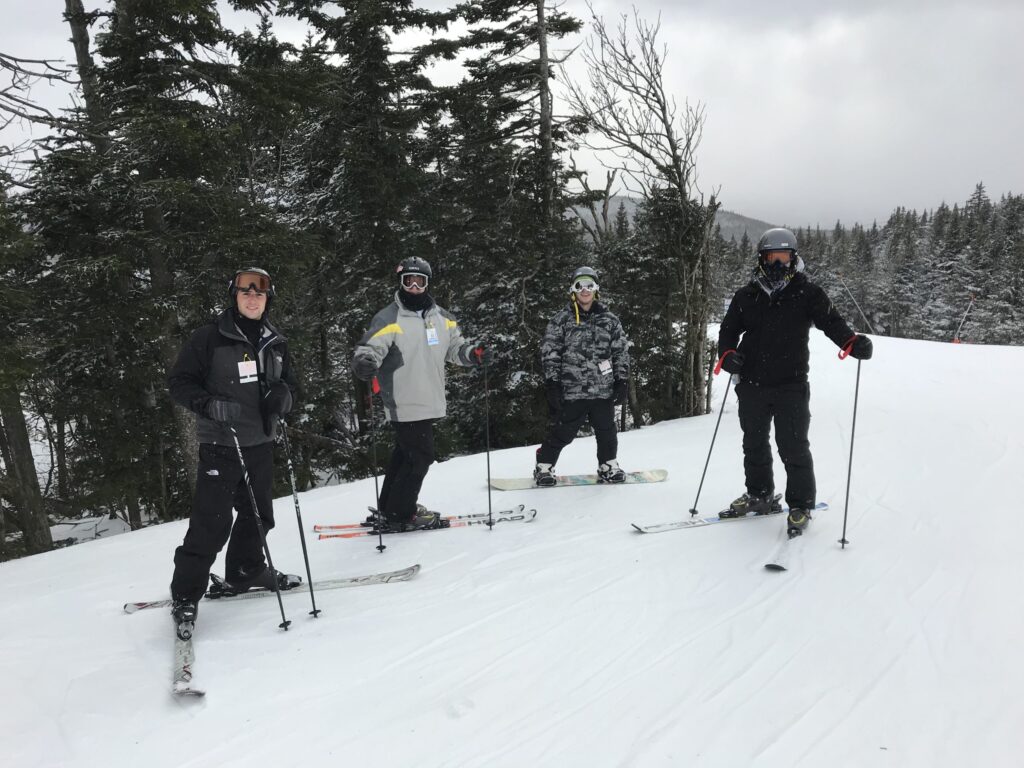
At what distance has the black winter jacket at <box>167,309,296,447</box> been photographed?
11.3ft

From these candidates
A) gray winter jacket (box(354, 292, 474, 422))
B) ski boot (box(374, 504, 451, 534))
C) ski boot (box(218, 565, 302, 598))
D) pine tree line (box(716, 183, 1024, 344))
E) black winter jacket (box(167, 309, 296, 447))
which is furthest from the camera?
pine tree line (box(716, 183, 1024, 344))

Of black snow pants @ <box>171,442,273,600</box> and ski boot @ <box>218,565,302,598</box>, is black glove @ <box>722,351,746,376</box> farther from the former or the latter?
ski boot @ <box>218,565,302,598</box>

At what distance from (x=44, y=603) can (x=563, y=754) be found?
167 inches

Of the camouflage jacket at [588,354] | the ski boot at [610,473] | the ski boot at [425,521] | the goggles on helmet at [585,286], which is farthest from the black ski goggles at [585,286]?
the ski boot at [425,521]

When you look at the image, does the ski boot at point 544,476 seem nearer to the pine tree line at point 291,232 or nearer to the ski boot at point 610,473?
the ski boot at point 610,473

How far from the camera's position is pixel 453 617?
11.9ft

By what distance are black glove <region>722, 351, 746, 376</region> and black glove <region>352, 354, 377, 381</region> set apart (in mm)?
2943

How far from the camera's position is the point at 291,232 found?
10117 millimetres

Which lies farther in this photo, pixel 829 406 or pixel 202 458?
pixel 829 406

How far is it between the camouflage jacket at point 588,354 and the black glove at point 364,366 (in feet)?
6.83

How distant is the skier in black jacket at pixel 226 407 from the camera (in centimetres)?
344

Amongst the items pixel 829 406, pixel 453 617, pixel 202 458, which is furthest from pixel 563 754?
pixel 829 406

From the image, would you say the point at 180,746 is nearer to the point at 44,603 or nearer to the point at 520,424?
the point at 44,603

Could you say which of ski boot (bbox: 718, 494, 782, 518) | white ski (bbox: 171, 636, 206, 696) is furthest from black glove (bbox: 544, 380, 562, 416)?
white ski (bbox: 171, 636, 206, 696)
